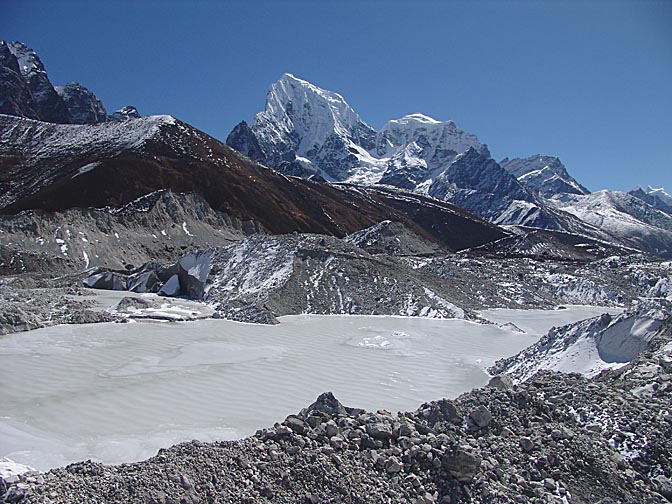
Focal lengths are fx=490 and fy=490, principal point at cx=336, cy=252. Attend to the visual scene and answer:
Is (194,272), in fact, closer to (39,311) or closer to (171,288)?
(171,288)

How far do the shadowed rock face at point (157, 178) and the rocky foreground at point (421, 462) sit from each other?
5068 centimetres

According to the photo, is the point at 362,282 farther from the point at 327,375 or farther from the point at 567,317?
the point at 327,375

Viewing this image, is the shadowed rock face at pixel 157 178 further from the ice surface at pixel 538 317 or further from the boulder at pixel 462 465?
the boulder at pixel 462 465

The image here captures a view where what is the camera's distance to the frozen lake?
8099mm

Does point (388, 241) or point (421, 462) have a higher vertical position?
point (388, 241)

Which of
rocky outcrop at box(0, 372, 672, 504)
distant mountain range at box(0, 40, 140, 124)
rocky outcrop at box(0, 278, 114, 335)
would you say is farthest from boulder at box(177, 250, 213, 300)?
distant mountain range at box(0, 40, 140, 124)

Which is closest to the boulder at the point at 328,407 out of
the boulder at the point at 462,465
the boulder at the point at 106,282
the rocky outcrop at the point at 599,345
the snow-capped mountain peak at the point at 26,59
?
the boulder at the point at 462,465

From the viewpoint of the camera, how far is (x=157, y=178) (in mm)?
60781

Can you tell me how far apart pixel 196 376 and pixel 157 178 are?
54.1 meters

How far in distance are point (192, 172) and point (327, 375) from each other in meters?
57.7

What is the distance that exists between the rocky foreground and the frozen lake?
8.16 feet

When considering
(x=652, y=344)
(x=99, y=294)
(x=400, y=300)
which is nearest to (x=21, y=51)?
(x=99, y=294)

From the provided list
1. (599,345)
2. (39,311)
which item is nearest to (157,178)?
(39,311)

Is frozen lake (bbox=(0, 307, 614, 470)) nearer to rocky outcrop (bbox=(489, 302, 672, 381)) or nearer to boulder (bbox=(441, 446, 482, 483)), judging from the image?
rocky outcrop (bbox=(489, 302, 672, 381))
